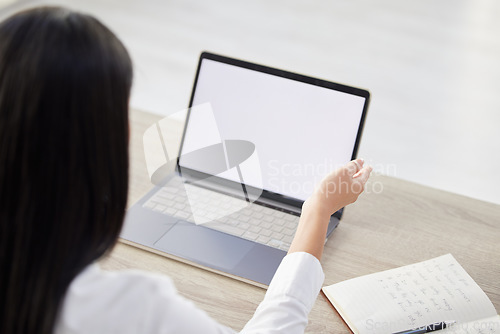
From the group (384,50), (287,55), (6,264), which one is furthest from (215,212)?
(384,50)

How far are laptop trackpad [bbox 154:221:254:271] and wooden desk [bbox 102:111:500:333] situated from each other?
0.02 metres

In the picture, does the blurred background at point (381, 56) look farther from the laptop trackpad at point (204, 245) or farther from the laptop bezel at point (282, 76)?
the laptop trackpad at point (204, 245)

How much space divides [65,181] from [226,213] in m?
0.55

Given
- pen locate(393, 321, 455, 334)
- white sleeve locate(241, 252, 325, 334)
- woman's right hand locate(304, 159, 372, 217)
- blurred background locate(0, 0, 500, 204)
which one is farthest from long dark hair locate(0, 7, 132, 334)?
blurred background locate(0, 0, 500, 204)

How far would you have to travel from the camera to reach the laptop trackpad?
0.99m

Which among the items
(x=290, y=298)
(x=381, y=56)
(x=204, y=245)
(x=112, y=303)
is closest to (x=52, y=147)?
(x=112, y=303)

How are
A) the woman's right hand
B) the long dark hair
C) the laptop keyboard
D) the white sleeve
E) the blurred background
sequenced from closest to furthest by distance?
the long dark hair → the white sleeve → the woman's right hand → the laptop keyboard → the blurred background

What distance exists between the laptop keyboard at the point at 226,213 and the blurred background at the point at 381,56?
1433 millimetres

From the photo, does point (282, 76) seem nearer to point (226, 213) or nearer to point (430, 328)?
point (226, 213)

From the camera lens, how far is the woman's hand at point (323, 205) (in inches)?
34.1

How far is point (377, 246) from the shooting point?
1.05 m

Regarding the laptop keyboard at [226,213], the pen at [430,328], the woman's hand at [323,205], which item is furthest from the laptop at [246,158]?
the pen at [430,328]

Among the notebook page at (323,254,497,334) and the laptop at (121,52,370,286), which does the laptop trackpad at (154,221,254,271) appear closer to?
the laptop at (121,52,370,286)

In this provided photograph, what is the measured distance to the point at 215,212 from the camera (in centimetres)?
110
